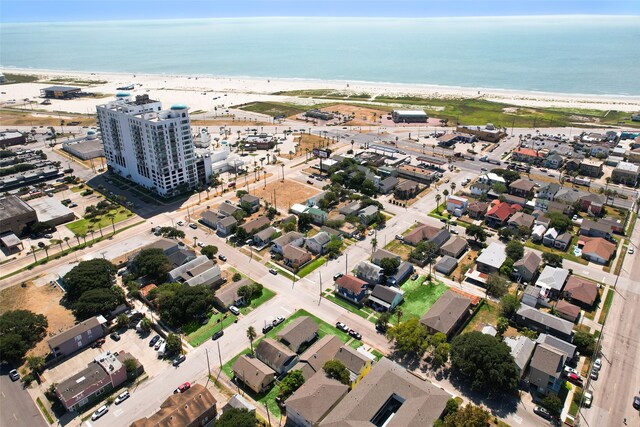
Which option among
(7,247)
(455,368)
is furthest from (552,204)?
(7,247)

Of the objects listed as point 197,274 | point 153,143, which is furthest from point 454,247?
point 153,143

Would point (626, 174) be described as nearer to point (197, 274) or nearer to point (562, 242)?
point (562, 242)

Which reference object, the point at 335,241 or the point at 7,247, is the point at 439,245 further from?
the point at 7,247

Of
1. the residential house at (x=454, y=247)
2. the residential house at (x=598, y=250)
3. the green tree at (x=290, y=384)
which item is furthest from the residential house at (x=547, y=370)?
the residential house at (x=598, y=250)

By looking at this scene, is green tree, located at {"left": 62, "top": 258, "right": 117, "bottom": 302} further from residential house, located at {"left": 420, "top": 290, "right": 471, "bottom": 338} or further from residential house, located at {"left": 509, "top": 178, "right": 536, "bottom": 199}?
residential house, located at {"left": 509, "top": 178, "right": 536, "bottom": 199}

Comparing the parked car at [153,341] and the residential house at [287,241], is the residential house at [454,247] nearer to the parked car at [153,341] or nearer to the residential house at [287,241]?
the residential house at [287,241]

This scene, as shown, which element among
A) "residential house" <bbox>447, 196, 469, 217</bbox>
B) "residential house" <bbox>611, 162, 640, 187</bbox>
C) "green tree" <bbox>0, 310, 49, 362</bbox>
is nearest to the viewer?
"green tree" <bbox>0, 310, 49, 362</bbox>

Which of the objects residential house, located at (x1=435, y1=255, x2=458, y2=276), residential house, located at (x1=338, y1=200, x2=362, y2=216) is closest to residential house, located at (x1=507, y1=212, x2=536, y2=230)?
residential house, located at (x1=435, y1=255, x2=458, y2=276)
